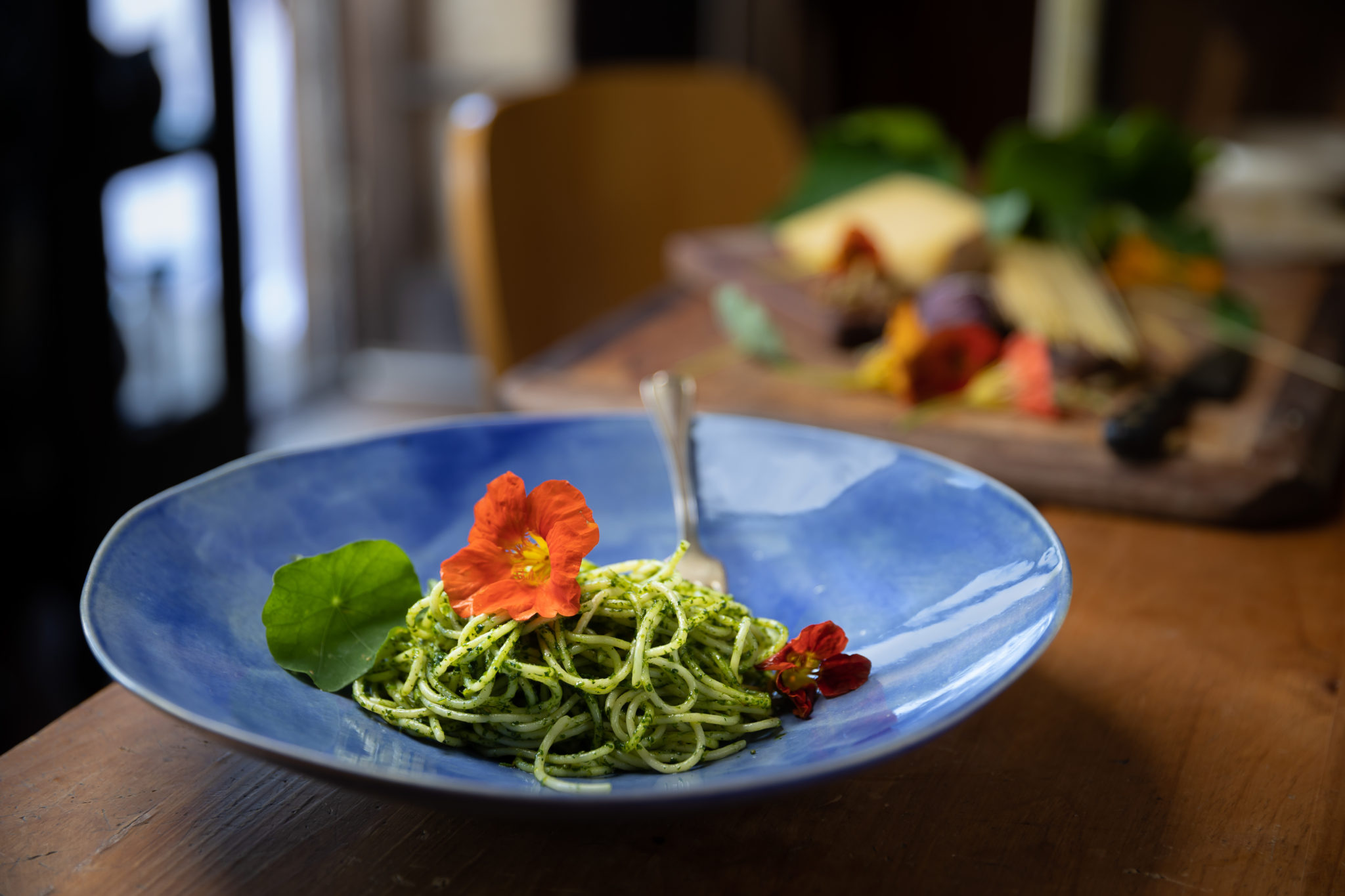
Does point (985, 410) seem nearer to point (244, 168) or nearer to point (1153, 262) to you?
point (1153, 262)

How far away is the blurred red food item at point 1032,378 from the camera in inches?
36.9

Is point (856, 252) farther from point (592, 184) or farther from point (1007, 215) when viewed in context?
point (592, 184)

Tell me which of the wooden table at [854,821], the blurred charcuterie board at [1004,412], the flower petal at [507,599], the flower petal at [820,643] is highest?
the flower petal at [507,599]

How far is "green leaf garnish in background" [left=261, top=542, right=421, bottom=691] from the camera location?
515mm

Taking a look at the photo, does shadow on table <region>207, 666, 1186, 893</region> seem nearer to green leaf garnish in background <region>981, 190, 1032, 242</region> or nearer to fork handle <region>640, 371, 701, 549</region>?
fork handle <region>640, 371, 701, 549</region>

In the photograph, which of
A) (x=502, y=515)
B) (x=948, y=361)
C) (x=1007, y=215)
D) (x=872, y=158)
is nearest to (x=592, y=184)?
(x=872, y=158)

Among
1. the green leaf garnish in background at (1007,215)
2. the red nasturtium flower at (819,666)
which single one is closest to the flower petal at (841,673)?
the red nasturtium flower at (819,666)

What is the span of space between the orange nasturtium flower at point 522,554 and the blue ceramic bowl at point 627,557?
0.07 metres

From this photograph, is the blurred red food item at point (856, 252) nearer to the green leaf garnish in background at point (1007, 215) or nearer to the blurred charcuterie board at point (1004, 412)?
the blurred charcuterie board at point (1004, 412)

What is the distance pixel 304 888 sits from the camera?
0.45 m

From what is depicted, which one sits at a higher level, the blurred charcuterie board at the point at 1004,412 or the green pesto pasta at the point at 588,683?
the green pesto pasta at the point at 588,683

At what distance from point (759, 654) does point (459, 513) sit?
8.4 inches

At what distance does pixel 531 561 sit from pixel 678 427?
192 mm

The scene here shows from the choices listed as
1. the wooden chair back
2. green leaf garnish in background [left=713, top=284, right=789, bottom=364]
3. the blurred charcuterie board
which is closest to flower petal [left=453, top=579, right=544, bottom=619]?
the blurred charcuterie board
